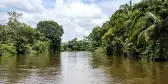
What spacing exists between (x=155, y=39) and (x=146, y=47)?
6.55ft

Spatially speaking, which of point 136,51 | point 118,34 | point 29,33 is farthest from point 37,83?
point 29,33

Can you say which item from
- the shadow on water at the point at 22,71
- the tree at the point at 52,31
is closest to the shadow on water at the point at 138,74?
the shadow on water at the point at 22,71

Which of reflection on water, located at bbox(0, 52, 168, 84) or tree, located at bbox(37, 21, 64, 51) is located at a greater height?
tree, located at bbox(37, 21, 64, 51)

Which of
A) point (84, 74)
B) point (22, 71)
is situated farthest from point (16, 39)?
point (84, 74)

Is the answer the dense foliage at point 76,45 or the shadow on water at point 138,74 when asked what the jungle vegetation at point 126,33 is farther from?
the dense foliage at point 76,45

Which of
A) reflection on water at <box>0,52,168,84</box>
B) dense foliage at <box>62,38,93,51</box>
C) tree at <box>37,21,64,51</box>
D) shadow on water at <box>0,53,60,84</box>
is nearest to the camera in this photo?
reflection on water at <box>0,52,168,84</box>

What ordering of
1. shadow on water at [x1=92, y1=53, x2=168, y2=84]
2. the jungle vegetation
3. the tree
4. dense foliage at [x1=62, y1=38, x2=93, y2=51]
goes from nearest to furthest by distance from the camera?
shadow on water at [x1=92, y1=53, x2=168, y2=84]
the jungle vegetation
the tree
dense foliage at [x1=62, y1=38, x2=93, y2=51]

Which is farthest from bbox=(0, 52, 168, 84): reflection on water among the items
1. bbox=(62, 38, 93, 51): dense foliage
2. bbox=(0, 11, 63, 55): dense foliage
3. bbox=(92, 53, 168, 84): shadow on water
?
bbox=(62, 38, 93, 51): dense foliage

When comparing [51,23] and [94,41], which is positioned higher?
[51,23]

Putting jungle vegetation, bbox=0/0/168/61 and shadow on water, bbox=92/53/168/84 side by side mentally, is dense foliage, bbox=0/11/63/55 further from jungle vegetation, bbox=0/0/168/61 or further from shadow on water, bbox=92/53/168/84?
shadow on water, bbox=92/53/168/84

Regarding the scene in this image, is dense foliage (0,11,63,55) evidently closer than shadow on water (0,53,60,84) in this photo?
No

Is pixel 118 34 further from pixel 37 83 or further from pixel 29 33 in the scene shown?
pixel 37 83

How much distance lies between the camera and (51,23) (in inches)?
3807

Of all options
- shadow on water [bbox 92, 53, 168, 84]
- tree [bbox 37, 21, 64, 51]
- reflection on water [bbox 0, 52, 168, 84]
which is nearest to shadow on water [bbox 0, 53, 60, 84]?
reflection on water [bbox 0, 52, 168, 84]
